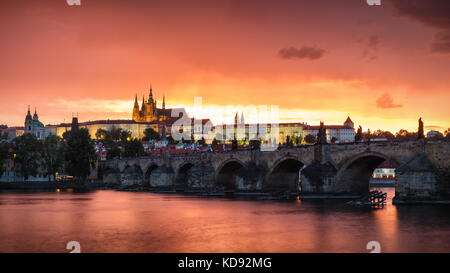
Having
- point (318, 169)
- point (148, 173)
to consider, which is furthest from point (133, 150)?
→ point (318, 169)

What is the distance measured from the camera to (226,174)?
71188 mm

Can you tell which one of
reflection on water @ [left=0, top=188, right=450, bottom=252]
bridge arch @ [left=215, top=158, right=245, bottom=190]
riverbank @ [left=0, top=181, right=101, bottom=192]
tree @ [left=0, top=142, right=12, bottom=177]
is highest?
tree @ [left=0, top=142, right=12, bottom=177]

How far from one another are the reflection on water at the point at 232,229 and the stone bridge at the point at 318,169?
242 centimetres

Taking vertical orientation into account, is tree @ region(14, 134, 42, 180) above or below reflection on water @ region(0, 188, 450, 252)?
above

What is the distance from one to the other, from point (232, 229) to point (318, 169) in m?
20.9

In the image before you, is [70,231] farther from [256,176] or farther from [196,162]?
[196,162]

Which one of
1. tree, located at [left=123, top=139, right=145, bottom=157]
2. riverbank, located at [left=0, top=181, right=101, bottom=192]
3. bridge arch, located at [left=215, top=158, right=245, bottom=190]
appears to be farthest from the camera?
tree, located at [left=123, top=139, right=145, bottom=157]

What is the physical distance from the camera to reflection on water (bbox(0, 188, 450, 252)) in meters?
24.5

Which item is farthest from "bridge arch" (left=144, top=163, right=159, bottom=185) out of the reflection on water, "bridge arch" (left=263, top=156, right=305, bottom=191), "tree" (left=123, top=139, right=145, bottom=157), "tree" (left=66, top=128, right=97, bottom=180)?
the reflection on water

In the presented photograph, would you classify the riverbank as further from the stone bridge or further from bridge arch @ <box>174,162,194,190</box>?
bridge arch @ <box>174,162,194,190</box>

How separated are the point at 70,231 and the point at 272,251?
1277 centimetres

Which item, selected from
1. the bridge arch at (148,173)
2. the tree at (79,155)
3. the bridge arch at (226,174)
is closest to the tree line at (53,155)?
the tree at (79,155)

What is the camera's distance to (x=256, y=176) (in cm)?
6003

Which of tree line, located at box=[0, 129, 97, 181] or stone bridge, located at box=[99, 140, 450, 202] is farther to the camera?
tree line, located at box=[0, 129, 97, 181]
